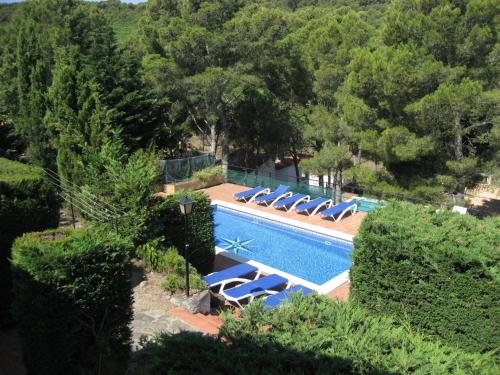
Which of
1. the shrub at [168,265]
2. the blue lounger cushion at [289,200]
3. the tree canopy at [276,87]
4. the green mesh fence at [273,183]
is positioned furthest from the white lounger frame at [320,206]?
the shrub at [168,265]

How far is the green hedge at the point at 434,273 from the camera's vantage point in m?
6.55

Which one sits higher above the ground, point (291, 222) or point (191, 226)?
point (191, 226)

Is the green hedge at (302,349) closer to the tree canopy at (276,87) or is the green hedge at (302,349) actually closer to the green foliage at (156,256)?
the green foliage at (156,256)

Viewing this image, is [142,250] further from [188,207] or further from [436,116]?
[436,116]

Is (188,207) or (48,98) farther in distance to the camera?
(48,98)

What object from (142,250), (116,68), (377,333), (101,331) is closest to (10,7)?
(116,68)

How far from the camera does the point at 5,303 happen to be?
6.66 meters

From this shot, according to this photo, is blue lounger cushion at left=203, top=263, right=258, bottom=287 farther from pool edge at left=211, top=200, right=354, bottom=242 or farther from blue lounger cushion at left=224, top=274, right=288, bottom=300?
pool edge at left=211, top=200, right=354, bottom=242

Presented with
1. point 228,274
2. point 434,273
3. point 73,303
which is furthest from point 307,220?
point 73,303

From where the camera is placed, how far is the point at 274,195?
56.2 ft

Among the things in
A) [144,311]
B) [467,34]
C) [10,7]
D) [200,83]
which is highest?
[10,7]

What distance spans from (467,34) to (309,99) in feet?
29.3

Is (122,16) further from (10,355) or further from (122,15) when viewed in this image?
(10,355)

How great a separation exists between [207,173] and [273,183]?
10.7 feet
